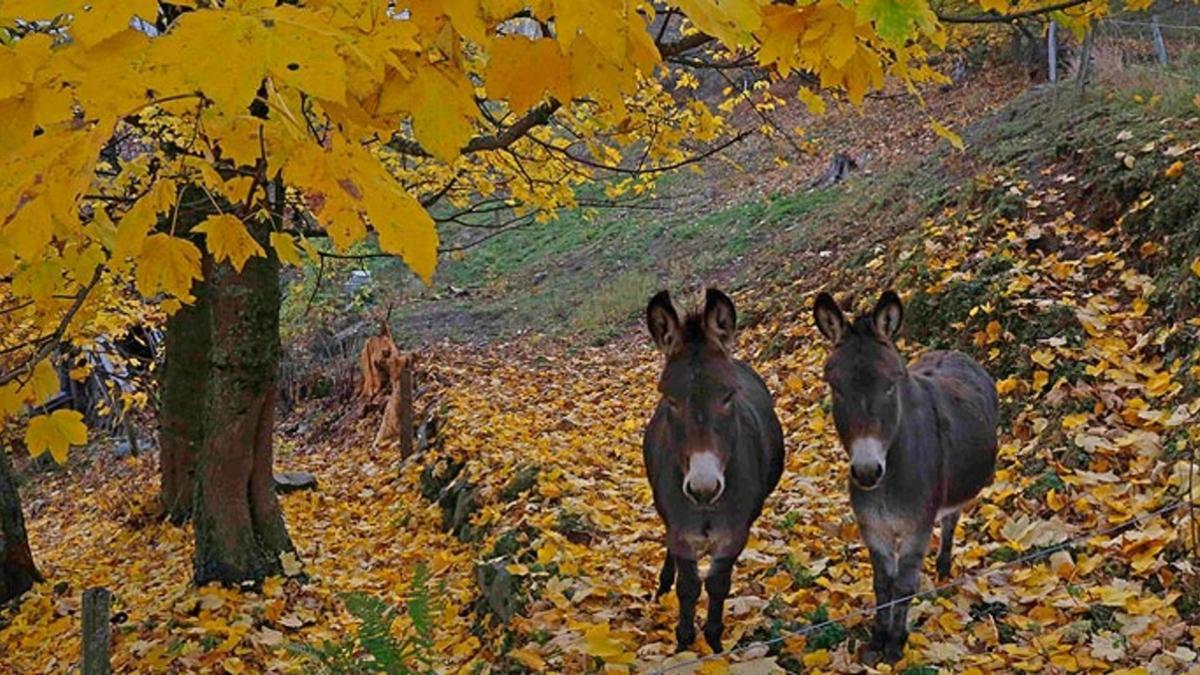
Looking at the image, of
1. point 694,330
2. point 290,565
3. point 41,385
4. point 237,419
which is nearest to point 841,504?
point 694,330

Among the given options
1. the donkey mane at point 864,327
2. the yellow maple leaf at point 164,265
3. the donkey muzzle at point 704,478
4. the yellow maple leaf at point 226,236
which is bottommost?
the donkey muzzle at point 704,478

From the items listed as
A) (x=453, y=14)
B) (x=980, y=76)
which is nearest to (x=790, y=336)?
(x=453, y=14)

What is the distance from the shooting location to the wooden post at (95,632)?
339 centimetres

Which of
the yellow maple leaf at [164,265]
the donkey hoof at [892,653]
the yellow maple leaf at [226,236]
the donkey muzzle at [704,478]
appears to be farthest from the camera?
the donkey hoof at [892,653]

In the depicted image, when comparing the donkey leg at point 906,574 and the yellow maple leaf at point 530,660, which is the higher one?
the donkey leg at point 906,574

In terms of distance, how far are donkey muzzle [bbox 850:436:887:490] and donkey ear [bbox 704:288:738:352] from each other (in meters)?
0.68

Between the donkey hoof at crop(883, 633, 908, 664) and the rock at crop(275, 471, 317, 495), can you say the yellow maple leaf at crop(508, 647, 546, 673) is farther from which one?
the rock at crop(275, 471, 317, 495)

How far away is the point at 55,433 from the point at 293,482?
7.89 metres

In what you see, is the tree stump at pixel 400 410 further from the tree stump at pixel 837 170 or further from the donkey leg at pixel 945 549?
the tree stump at pixel 837 170

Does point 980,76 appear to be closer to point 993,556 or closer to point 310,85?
point 993,556

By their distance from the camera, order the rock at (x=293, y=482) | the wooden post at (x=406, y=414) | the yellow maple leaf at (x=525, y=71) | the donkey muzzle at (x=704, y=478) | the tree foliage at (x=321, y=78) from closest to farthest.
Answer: the tree foliage at (x=321, y=78) → the yellow maple leaf at (x=525, y=71) → the donkey muzzle at (x=704, y=478) → the rock at (x=293, y=482) → the wooden post at (x=406, y=414)

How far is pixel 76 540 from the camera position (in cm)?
1088

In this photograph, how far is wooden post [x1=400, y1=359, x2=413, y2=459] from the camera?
35.8ft

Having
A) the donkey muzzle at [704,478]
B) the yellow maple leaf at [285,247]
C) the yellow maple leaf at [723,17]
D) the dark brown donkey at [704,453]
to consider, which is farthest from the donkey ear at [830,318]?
the yellow maple leaf at [723,17]
